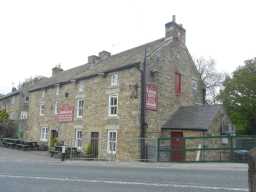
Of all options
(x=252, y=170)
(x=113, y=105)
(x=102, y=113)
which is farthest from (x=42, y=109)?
(x=252, y=170)

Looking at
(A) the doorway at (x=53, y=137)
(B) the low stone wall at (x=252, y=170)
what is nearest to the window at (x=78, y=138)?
(A) the doorway at (x=53, y=137)

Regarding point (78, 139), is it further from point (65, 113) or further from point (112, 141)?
point (112, 141)

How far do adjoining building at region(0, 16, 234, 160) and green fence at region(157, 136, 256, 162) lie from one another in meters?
1.65

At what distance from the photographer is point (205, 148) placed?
18422 mm

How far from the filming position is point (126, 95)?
22.7m

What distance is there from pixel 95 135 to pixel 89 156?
1.83 m

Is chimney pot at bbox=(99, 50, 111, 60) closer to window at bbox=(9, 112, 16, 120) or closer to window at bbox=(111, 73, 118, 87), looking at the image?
window at bbox=(111, 73, 118, 87)

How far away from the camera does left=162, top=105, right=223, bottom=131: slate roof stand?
20.8 meters

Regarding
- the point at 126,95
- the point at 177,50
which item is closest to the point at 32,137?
the point at 126,95

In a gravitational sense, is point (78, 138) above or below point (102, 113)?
below

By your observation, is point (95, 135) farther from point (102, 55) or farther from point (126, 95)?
point (102, 55)

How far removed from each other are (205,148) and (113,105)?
830cm

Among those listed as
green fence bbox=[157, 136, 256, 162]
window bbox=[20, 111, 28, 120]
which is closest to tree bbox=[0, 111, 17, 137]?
window bbox=[20, 111, 28, 120]

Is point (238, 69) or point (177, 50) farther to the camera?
point (238, 69)
